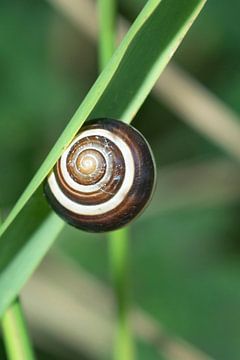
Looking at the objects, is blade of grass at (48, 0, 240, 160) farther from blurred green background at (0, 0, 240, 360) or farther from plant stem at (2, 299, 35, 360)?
plant stem at (2, 299, 35, 360)

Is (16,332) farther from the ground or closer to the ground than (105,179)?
closer to the ground

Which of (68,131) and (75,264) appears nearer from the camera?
(68,131)

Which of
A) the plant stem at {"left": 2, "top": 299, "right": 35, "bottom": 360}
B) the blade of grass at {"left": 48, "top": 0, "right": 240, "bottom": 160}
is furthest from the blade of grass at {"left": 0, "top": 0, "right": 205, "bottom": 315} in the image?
the blade of grass at {"left": 48, "top": 0, "right": 240, "bottom": 160}

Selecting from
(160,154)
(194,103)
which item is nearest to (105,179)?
(194,103)

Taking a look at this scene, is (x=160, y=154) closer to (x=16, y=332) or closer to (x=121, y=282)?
(x=121, y=282)

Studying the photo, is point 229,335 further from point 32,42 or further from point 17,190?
point 32,42

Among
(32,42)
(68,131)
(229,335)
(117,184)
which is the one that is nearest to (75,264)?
(229,335)
